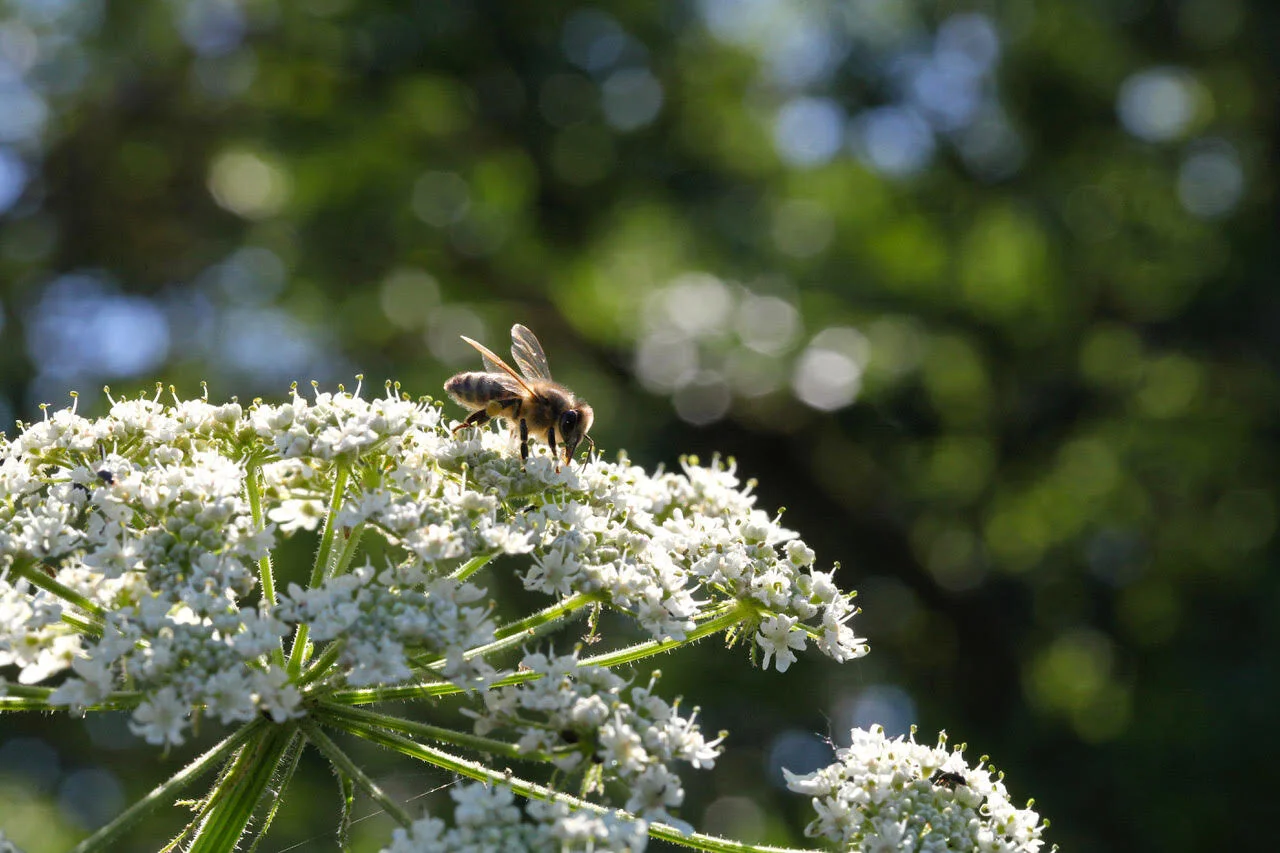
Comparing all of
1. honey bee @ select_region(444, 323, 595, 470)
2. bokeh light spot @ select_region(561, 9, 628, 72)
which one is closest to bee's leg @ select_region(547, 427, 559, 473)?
honey bee @ select_region(444, 323, 595, 470)

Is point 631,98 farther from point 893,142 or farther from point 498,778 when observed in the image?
point 498,778

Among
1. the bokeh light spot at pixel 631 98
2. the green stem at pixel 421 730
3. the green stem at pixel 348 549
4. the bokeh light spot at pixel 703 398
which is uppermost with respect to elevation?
the bokeh light spot at pixel 631 98

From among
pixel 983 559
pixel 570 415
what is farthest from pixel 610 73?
pixel 570 415

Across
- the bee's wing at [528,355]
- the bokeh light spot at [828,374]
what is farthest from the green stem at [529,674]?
the bokeh light spot at [828,374]

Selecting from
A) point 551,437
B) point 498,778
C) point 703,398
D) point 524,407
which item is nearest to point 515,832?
point 498,778

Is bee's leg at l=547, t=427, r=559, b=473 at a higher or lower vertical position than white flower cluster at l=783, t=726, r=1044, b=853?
higher

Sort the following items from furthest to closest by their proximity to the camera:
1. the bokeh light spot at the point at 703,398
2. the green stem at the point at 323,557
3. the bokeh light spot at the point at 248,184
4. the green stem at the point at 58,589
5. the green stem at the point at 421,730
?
the bokeh light spot at the point at 248,184
the bokeh light spot at the point at 703,398
the green stem at the point at 323,557
the green stem at the point at 58,589
the green stem at the point at 421,730

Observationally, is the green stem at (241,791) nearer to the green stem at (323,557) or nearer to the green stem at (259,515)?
the green stem at (323,557)

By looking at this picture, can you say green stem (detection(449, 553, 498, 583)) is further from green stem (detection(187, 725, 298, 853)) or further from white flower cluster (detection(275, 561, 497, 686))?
green stem (detection(187, 725, 298, 853))
